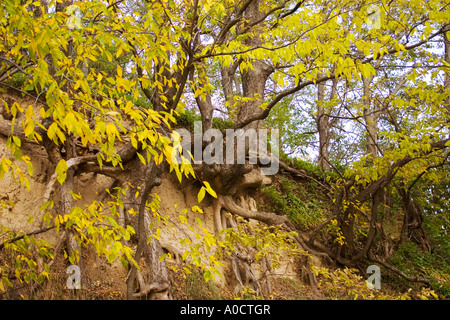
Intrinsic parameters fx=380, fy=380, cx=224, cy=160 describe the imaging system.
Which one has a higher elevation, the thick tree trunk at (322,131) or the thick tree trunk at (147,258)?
the thick tree trunk at (322,131)

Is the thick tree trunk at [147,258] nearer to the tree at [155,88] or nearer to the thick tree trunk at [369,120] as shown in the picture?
the tree at [155,88]

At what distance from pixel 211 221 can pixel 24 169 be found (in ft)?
11.3

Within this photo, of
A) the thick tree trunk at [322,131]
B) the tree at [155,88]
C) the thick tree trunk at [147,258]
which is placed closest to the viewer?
the tree at [155,88]

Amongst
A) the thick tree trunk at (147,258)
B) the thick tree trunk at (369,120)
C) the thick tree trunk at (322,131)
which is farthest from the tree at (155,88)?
the thick tree trunk at (322,131)

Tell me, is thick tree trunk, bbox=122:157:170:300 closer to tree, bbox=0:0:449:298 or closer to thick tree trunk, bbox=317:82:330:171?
tree, bbox=0:0:449:298

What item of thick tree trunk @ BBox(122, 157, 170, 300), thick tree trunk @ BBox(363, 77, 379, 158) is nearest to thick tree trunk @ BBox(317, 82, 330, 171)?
thick tree trunk @ BBox(363, 77, 379, 158)

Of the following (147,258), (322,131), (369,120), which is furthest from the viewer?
(322,131)

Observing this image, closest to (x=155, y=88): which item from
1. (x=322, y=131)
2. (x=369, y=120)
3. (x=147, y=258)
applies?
(x=147, y=258)

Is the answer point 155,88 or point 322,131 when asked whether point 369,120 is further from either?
point 155,88

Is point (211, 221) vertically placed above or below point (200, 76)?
below

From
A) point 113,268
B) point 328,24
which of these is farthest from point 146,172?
point 328,24

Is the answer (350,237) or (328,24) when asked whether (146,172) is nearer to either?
(328,24)

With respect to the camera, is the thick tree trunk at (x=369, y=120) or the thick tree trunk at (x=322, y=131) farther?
the thick tree trunk at (x=322, y=131)
